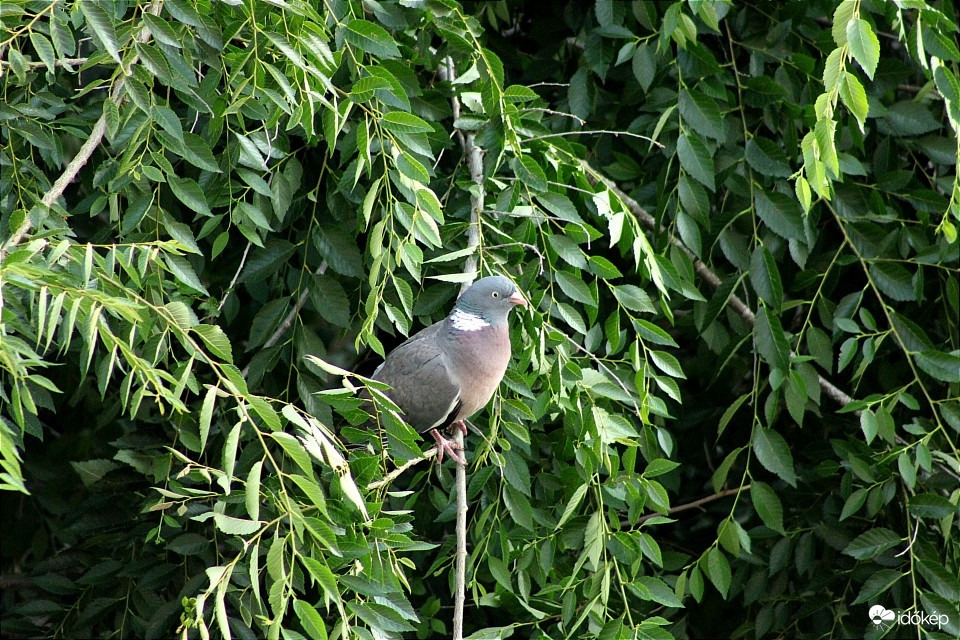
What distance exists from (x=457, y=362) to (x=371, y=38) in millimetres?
861

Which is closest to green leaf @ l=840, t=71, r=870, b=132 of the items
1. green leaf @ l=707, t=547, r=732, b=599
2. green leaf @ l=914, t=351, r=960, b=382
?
green leaf @ l=914, t=351, r=960, b=382

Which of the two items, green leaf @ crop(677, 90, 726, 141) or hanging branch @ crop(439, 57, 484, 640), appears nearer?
hanging branch @ crop(439, 57, 484, 640)

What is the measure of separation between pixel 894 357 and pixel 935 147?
27.3 inches

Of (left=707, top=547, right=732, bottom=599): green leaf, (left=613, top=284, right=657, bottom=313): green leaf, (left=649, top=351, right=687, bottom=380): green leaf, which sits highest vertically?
(left=613, top=284, right=657, bottom=313): green leaf

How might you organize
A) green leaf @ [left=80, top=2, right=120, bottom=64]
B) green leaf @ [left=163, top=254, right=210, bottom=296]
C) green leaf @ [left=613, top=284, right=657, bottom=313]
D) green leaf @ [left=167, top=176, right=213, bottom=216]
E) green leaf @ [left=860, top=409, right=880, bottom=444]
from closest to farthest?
green leaf @ [left=80, top=2, right=120, bottom=64] < green leaf @ [left=163, top=254, right=210, bottom=296] < green leaf @ [left=167, top=176, right=213, bottom=216] < green leaf @ [left=613, top=284, right=657, bottom=313] < green leaf @ [left=860, top=409, right=880, bottom=444]

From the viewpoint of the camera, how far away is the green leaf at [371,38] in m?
2.13

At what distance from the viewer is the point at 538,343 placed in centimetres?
228

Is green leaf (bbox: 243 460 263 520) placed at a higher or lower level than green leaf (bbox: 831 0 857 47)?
lower

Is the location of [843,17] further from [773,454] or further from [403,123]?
[773,454]

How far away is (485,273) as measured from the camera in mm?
2398

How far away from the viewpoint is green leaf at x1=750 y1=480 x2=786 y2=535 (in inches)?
107

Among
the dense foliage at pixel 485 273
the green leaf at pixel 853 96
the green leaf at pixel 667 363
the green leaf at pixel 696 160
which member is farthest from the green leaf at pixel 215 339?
the green leaf at pixel 696 160

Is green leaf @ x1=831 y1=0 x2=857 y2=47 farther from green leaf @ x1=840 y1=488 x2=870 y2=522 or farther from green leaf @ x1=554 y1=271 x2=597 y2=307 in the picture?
green leaf @ x1=840 y1=488 x2=870 y2=522

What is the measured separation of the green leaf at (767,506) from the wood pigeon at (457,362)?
32.2 inches
